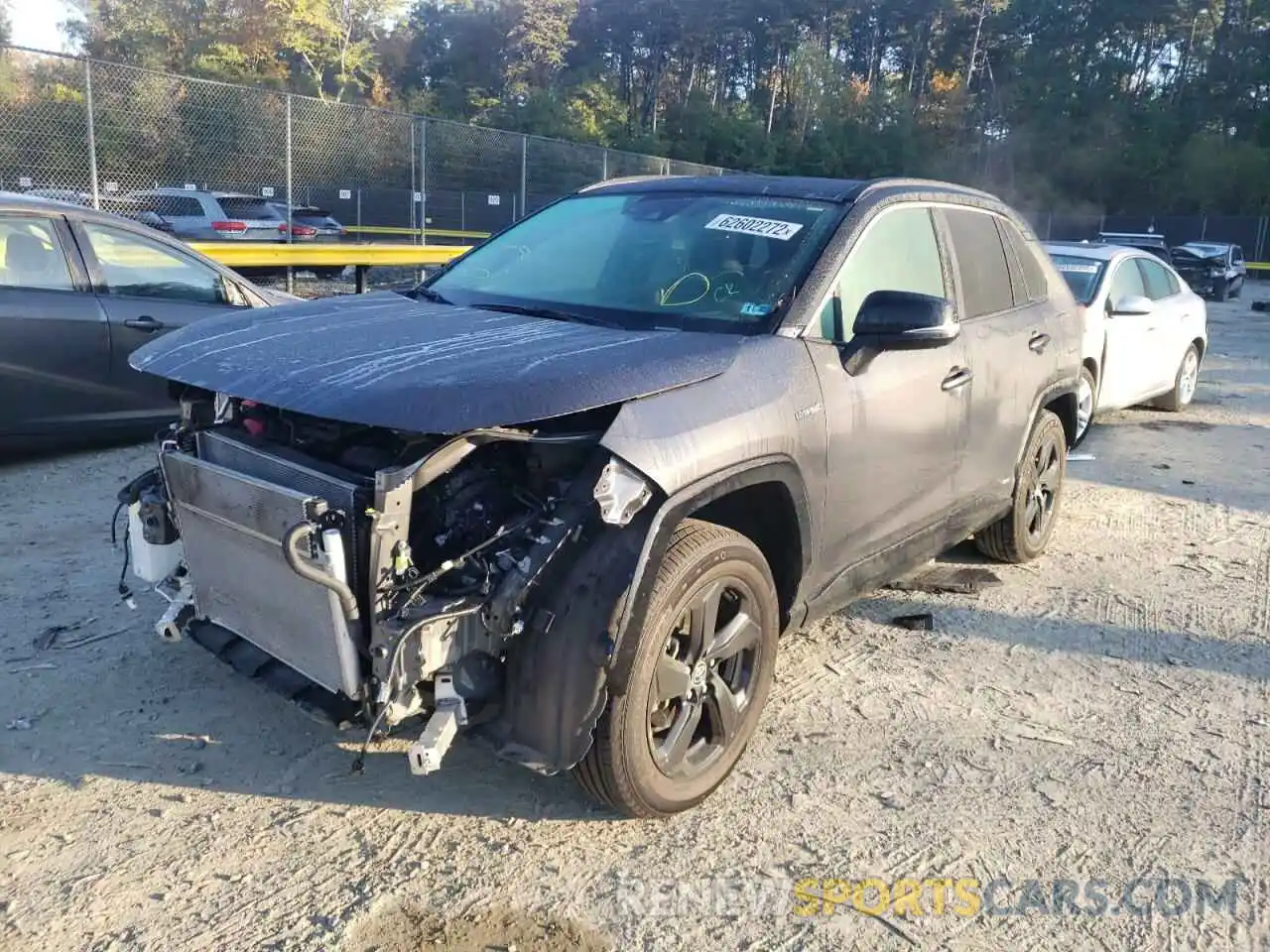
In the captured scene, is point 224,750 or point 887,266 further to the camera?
point 887,266

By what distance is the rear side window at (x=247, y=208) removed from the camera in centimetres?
1639

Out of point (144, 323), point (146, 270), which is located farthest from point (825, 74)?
point (144, 323)

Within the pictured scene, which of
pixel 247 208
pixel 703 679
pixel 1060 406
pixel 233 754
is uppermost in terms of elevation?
pixel 247 208

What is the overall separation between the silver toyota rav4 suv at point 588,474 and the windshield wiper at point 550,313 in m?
0.02

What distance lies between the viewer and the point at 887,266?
4.00m

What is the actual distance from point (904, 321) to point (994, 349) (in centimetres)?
132

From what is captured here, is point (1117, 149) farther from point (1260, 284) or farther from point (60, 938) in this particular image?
point (60, 938)

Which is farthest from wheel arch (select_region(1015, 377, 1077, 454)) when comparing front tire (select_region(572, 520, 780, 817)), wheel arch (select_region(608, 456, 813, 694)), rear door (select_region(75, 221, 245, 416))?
rear door (select_region(75, 221, 245, 416))

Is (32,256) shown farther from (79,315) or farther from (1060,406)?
(1060,406)

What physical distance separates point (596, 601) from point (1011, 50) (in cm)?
7129

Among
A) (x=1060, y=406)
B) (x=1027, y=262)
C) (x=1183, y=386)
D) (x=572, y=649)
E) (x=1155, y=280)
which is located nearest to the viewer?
(x=572, y=649)

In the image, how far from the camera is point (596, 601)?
2713 millimetres

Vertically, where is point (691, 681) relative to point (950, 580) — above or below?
above

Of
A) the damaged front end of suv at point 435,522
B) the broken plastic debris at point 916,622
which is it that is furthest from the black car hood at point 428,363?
the broken plastic debris at point 916,622
